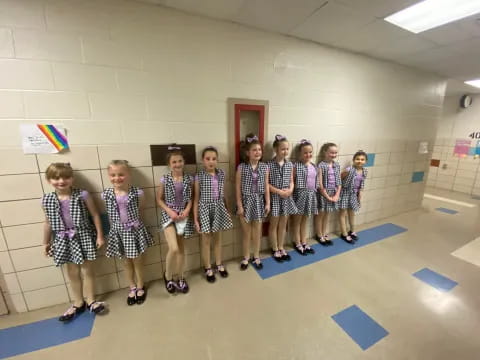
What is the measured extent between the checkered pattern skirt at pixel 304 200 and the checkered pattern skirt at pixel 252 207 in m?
0.51

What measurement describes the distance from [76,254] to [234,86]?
182cm

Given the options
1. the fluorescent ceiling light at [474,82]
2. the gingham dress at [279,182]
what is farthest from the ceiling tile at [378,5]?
the fluorescent ceiling light at [474,82]

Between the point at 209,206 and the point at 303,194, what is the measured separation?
1066 mm

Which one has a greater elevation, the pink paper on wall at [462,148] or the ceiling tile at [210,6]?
the ceiling tile at [210,6]

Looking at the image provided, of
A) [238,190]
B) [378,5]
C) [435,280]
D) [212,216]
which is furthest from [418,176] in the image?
[212,216]

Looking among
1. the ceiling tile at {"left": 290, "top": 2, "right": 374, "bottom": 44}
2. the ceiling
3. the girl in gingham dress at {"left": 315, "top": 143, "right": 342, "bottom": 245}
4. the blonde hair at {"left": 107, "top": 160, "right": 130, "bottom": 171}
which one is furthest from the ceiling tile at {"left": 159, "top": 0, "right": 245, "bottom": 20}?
the girl in gingham dress at {"left": 315, "top": 143, "right": 342, "bottom": 245}

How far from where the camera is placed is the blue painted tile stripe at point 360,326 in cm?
132

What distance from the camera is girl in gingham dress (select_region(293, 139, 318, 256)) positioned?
2090 millimetres

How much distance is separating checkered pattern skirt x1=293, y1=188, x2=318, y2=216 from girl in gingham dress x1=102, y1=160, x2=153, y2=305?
153 centimetres

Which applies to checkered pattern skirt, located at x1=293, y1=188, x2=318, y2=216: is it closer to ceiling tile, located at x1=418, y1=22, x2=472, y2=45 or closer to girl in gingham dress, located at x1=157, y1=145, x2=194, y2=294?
girl in gingham dress, located at x1=157, y1=145, x2=194, y2=294

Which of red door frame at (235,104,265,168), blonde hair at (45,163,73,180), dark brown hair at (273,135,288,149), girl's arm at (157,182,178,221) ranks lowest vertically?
girl's arm at (157,182,178,221)

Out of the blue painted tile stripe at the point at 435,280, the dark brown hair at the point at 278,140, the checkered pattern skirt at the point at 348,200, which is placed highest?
the dark brown hair at the point at 278,140

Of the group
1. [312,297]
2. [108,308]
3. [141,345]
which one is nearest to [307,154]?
[312,297]

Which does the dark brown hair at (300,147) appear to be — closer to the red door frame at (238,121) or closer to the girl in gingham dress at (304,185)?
the girl in gingham dress at (304,185)
